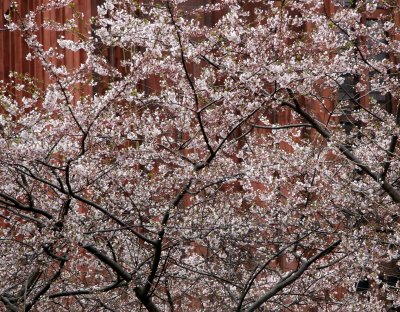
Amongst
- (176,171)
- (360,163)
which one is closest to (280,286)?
(360,163)

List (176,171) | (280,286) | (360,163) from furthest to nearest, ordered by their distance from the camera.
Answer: (176,171), (360,163), (280,286)

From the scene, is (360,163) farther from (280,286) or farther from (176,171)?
(176,171)

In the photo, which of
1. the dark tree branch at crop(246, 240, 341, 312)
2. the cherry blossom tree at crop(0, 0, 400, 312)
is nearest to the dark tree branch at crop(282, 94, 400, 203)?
the cherry blossom tree at crop(0, 0, 400, 312)

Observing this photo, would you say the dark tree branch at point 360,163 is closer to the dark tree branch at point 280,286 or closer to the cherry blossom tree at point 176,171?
the cherry blossom tree at point 176,171

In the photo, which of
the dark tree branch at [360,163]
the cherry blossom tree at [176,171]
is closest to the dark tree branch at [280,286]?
the cherry blossom tree at [176,171]

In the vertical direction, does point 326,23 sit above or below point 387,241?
above

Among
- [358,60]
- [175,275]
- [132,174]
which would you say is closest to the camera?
[175,275]

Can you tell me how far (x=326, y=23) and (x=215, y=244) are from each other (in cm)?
224

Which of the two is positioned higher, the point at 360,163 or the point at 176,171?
the point at 176,171

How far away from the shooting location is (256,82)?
265 inches

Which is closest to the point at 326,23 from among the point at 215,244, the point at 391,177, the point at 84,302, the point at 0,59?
the point at 391,177

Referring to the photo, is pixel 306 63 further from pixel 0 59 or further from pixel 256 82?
pixel 0 59

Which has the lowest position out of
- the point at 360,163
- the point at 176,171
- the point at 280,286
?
the point at 280,286

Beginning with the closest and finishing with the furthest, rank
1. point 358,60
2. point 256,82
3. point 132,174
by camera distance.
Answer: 1. point 256,82
2. point 132,174
3. point 358,60
